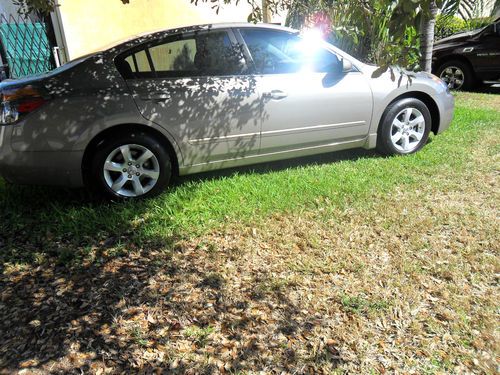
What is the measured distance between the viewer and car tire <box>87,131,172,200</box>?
3764 mm

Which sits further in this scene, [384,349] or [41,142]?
[41,142]

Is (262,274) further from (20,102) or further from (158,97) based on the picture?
(20,102)

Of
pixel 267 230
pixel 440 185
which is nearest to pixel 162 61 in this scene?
pixel 267 230

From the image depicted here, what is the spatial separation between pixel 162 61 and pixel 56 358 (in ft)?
8.88

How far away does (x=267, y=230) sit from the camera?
3449 mm

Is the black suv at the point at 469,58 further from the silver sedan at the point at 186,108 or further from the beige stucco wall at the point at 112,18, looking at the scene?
the silver sedan at the point at 186,108

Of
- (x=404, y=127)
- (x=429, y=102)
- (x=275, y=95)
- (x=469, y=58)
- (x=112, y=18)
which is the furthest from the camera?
(x=469, y=58)

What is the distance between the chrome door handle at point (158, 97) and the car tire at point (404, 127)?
246cm

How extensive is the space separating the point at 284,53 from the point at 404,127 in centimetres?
167

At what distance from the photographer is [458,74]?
9594mm

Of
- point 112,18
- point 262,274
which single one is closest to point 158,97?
point 262,274

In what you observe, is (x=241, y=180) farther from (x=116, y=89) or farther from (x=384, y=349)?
(x=384, y=349)

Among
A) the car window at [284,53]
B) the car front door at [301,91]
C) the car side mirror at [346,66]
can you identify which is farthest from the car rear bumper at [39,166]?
the car side mirror at [346,66]

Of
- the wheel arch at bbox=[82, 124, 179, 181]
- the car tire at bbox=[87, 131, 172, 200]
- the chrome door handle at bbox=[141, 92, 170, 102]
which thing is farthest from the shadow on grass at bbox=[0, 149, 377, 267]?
the chrome door handle at bbox=[141, 92, 170, 102]
